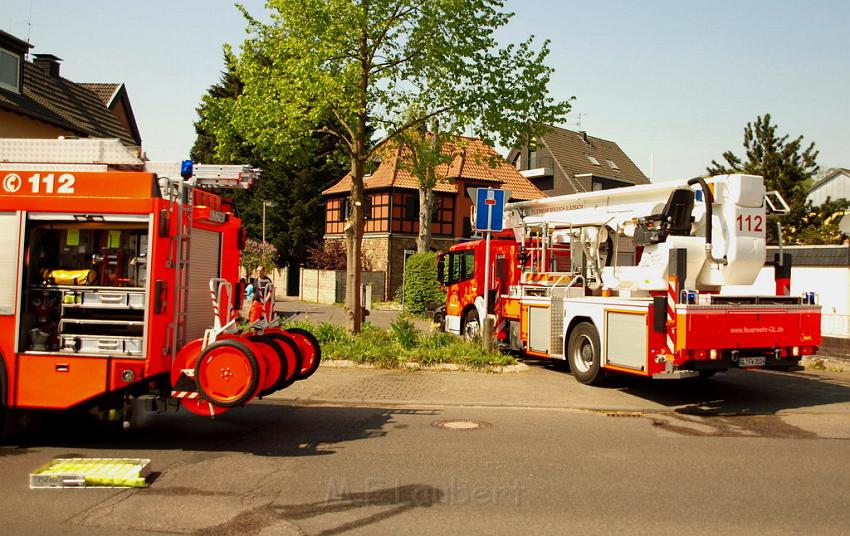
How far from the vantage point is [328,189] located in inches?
1951

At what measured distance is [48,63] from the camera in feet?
105

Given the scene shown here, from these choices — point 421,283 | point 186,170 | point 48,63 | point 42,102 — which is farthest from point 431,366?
point 48,63

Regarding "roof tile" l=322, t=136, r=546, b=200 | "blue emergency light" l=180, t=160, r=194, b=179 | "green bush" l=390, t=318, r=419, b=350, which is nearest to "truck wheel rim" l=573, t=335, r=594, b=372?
"green bush" l=390, t=318, r=419, b=350

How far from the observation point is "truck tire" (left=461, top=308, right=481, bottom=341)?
52.9 feet

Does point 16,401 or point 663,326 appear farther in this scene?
point 663,326

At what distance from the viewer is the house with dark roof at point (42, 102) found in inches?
903

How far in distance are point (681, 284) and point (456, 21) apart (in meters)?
7.56

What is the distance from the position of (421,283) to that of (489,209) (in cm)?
1844

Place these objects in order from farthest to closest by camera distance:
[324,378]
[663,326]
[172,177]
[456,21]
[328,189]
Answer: [328,189], [456,21], [324,378], [663,326], [172,177]

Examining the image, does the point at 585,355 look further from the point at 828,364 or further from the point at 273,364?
the point at 828,364

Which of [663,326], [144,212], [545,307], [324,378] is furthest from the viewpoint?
[545,307]

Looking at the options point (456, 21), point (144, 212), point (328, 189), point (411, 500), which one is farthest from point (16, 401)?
point (328, 189)

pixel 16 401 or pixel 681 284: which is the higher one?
pixel 681 284

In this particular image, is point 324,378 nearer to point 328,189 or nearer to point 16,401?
point 16,401
